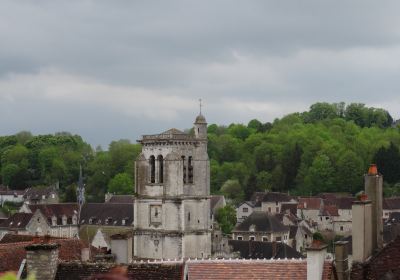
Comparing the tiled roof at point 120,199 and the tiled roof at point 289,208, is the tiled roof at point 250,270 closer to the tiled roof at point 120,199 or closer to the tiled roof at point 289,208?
the tiled roof at point 289,208

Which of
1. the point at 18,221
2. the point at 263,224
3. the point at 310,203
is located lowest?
the point at 263,224

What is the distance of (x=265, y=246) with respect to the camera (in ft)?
228

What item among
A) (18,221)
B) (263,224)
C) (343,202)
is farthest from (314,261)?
(343,202)

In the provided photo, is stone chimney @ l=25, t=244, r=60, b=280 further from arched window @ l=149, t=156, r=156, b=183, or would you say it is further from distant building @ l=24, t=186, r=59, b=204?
A: distant building @ l=24, t=186, r=59, b=204

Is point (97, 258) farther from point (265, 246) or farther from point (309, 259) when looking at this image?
point (265, 246)

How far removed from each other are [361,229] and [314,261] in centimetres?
222

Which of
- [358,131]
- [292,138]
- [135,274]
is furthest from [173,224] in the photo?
[358,131]

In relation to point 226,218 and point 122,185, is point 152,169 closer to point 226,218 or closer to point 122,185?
point 226,218

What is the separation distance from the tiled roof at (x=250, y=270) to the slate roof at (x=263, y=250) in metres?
46.7

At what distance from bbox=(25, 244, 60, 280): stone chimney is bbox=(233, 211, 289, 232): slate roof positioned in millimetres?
69905

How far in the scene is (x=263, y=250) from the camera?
2721 inches

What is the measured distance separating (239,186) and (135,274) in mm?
122439

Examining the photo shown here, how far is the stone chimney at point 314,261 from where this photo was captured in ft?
62.0

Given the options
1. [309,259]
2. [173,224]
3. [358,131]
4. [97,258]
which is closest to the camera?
[309,259]
